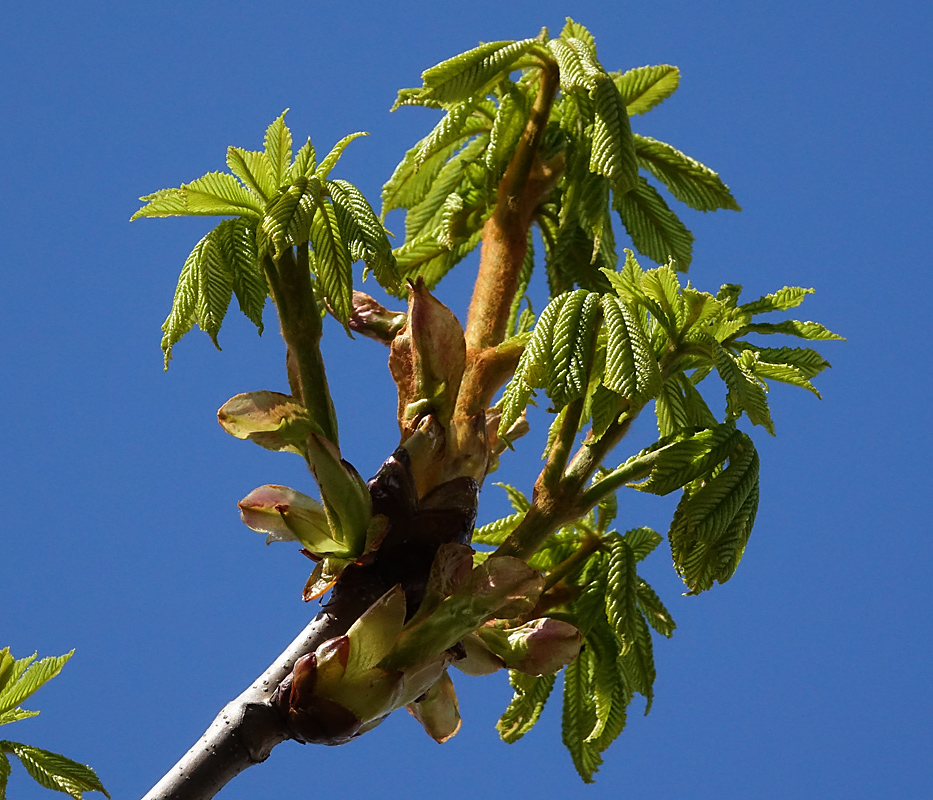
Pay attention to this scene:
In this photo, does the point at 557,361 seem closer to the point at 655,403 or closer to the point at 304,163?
the point at 655,403

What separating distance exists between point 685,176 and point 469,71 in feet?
1.27

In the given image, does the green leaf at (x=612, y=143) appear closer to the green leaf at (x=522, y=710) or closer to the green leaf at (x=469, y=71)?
the green leaf at (x=469, y=71)

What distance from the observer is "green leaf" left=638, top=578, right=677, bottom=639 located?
5.15ft

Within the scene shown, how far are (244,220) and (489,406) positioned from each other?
1.28 feet

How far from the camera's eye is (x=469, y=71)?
1.45m

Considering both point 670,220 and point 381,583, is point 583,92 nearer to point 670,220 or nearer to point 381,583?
point 670,220

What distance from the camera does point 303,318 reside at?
132 cm

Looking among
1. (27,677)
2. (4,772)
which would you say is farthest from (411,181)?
(4,772)

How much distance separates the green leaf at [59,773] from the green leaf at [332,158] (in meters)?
0.78

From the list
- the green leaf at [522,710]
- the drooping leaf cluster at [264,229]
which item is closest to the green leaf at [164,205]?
the drooping leaf cluster at [264,229]

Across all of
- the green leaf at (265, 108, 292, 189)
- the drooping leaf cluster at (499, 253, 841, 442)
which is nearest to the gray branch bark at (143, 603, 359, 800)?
the drooping leaf cluster at (499, 253, 841, 442)

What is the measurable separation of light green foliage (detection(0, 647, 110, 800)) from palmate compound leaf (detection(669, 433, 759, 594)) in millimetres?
757

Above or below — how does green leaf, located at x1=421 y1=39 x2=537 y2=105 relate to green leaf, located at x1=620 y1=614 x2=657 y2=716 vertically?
above

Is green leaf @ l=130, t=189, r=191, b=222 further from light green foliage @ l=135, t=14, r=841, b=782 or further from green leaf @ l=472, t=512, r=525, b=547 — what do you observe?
green leaf @ l=472, t=512, r=525, b=547
